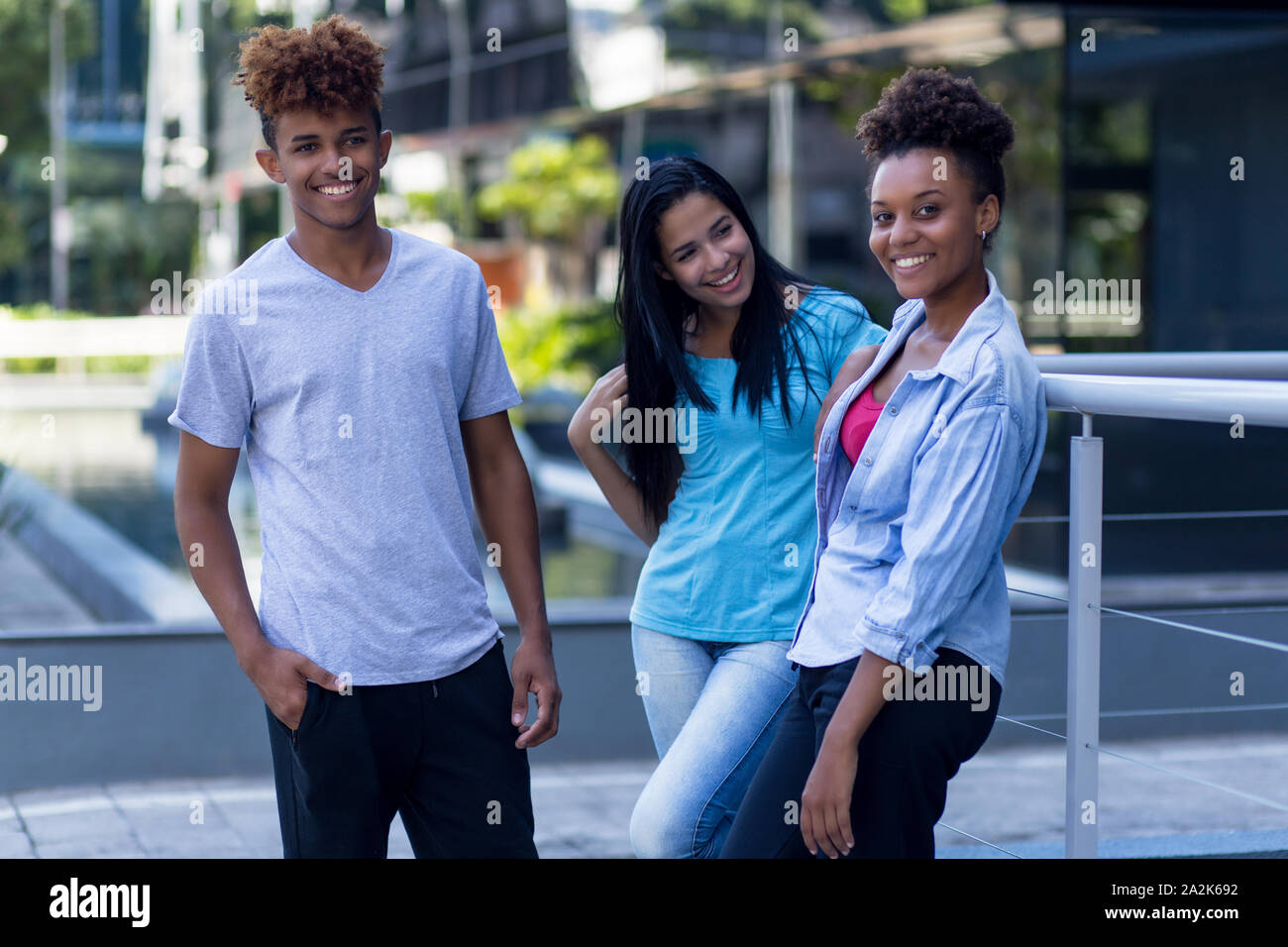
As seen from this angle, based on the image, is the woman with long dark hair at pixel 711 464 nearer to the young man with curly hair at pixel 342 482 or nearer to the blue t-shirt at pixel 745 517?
the blue t-shirt at pixel 745 517

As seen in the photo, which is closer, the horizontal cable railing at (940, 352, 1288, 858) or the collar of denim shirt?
the collar of denim shirt

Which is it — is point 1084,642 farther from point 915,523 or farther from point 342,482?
point 342,482

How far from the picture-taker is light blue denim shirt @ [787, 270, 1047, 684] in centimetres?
235

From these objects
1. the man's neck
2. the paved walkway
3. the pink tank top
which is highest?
the man's neck

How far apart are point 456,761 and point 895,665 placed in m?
0.86

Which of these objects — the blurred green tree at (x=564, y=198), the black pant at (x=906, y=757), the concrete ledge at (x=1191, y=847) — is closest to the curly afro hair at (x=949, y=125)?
the black pant at (x=906, y=757)

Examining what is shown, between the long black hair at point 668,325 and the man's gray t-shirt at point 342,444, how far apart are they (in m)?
0.50

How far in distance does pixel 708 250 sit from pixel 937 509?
0.89 m

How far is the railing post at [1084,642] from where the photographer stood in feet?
9.21

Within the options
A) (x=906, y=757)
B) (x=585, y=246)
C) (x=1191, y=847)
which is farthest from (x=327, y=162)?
(x=585, y=246)

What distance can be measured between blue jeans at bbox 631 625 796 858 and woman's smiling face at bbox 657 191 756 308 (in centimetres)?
70

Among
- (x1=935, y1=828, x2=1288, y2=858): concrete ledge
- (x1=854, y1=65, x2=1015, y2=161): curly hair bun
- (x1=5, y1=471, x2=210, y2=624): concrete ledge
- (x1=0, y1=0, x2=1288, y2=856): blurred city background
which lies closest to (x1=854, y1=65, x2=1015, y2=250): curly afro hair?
(x1=854, y1=65, x2=1015, y2=161): curly hair bun

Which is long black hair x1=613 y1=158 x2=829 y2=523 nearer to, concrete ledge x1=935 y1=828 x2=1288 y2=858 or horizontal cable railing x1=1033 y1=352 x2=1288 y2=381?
horizontal cable railing x1=1033 y1=352 x2=1288 y2=381

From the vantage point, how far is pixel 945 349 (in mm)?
2516
